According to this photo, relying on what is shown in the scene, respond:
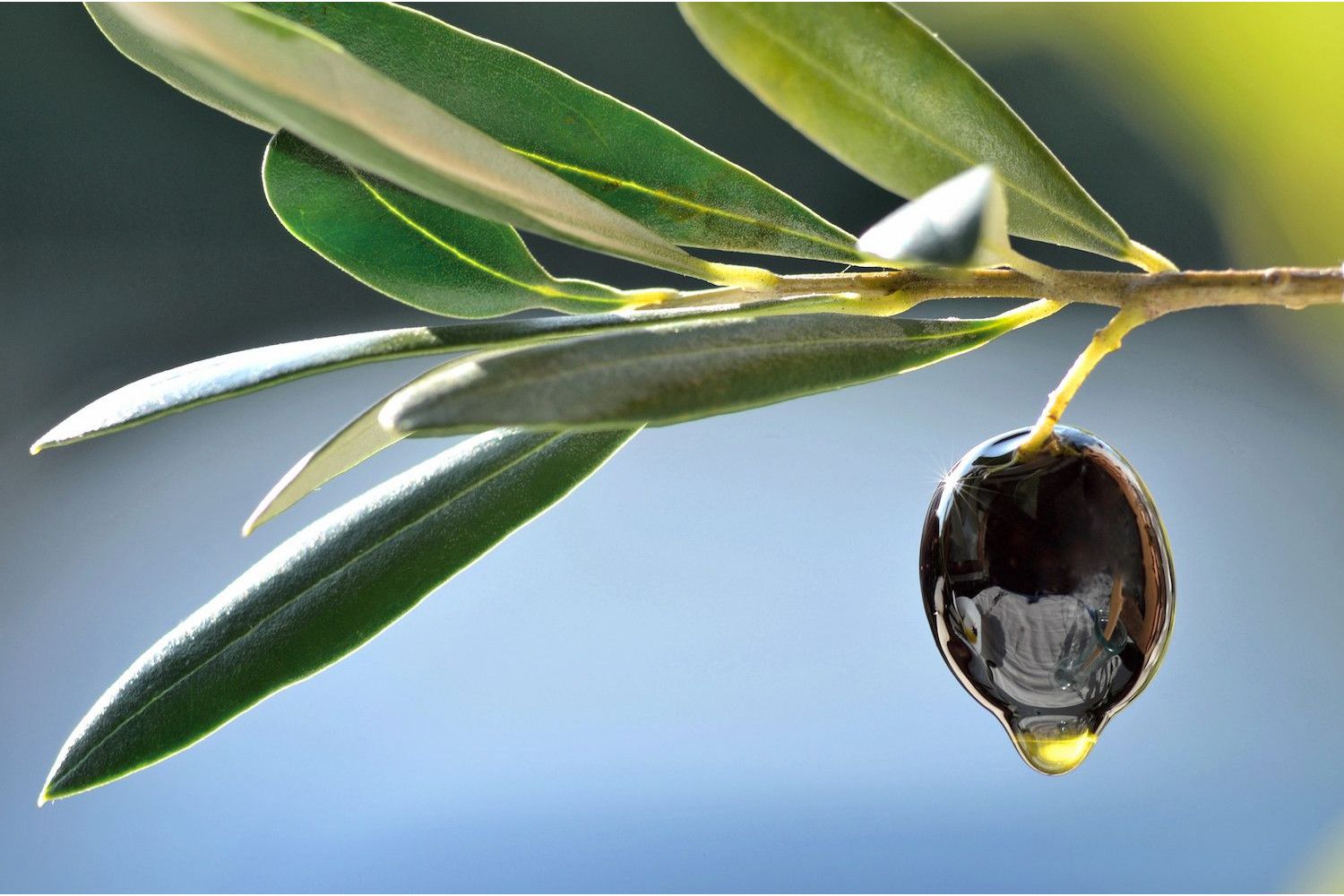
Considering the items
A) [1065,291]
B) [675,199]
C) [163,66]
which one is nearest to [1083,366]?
[1065,291]

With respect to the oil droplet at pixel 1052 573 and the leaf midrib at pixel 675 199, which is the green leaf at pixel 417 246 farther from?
the oil droplet at pixel 1052 573

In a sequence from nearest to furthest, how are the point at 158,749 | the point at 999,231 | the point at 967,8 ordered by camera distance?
the point at 999,231, the point at 158,749, the point at 967,8

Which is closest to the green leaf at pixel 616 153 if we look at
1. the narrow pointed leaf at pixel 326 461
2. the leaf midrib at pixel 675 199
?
the leaf midrib at pixel 675 199

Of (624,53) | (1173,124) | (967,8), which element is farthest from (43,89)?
(1173,124)

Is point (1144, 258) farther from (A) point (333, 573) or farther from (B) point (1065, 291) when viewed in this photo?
(A) point (333, 573)

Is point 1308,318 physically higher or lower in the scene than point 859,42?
higher

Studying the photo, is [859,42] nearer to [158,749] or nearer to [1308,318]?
[158,749]
